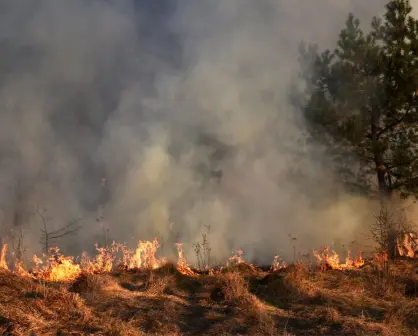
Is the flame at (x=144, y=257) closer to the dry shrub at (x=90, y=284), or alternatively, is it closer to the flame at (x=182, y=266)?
the flame at (x=182, y=266)

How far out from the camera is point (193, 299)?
766cm

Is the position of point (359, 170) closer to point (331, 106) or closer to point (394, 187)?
point (394, 187)

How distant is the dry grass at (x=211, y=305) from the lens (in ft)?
19.5

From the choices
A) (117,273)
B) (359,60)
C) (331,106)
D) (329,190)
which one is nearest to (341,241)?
(329,190)

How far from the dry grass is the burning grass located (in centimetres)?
2

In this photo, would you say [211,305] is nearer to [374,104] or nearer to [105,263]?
[105,263]

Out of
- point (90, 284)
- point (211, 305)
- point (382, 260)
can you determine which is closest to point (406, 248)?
point (382, 260)

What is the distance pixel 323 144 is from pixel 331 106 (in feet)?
3.89

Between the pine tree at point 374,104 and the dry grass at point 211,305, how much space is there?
13.2 feet

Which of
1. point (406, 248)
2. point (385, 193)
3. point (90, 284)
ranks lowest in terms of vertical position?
point (90, 284)

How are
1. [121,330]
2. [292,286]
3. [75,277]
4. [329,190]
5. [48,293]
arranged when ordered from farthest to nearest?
[329,190] → [75,277] → [292,286] → [48,293] → [121,330]

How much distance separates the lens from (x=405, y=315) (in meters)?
6.69

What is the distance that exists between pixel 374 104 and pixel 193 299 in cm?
794

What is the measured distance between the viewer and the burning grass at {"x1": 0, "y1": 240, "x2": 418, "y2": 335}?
236 inches
